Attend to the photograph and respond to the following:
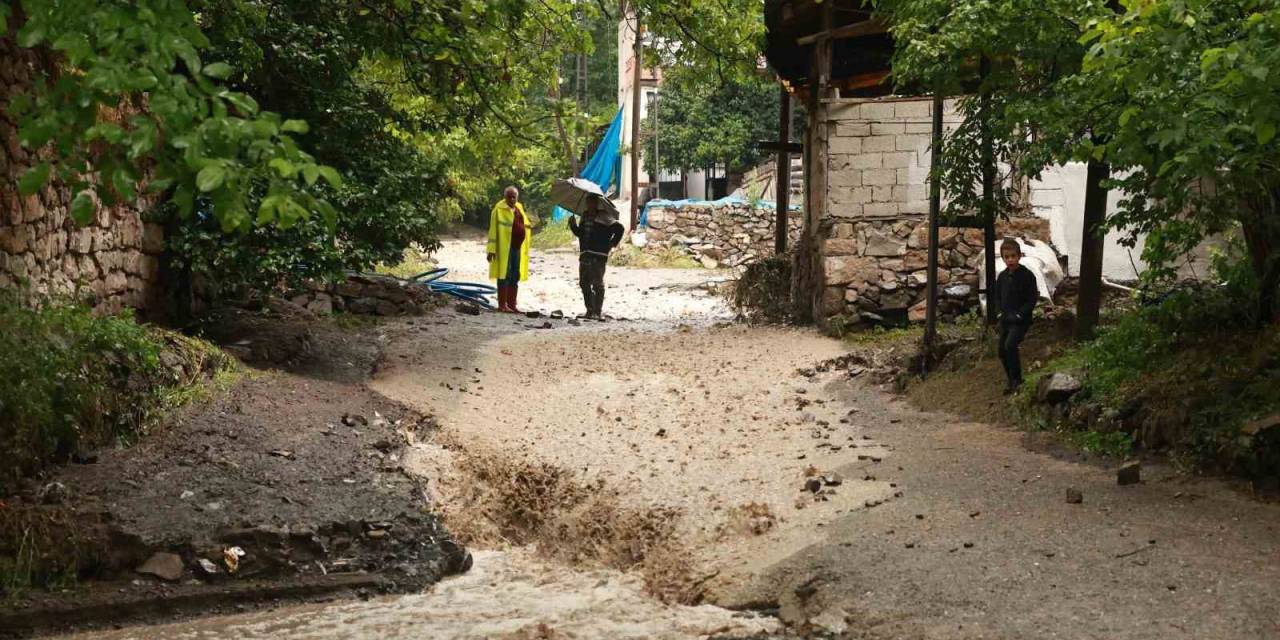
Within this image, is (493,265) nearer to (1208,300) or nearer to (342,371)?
(342,371)

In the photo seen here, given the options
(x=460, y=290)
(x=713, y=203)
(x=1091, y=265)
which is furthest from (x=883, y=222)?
(x=713, y=203)

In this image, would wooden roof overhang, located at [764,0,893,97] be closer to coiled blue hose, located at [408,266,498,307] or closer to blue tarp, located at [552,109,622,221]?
coiled blue hose, located at [408,266,498,307]

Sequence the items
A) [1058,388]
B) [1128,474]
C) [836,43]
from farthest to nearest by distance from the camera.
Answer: [836,43], [1058,388], [1128,474]

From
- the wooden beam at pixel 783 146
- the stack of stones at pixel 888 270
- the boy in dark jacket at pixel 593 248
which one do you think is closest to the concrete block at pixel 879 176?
the stack of stones at pixel 888 270

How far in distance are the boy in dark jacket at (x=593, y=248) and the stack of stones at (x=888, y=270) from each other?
3984mm

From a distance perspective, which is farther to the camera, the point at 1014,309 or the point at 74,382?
the point at 1014,309

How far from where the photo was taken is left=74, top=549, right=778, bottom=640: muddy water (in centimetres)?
574

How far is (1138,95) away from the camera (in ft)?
21.7

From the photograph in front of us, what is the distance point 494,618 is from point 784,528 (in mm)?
1800

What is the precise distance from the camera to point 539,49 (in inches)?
573

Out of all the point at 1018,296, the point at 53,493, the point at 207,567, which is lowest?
the point at 207,567

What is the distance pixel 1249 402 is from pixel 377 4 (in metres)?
7.95

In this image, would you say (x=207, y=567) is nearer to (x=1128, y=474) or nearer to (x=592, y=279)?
(x=1128, y=474)

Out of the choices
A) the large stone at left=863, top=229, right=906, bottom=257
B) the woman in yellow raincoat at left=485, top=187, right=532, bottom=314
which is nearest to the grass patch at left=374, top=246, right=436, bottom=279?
the woman in yellow raincoat at left=485, top=187, right=532, bottom=314
